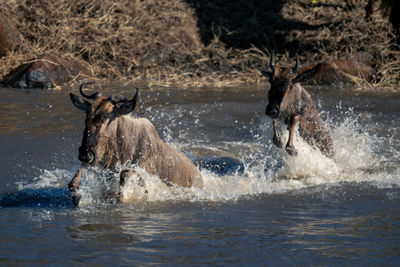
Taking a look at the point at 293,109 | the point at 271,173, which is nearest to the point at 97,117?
the point at 271,173

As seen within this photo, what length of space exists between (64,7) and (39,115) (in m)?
5.72

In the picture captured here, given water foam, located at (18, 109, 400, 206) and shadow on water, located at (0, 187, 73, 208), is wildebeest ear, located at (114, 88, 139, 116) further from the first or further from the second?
shadow on water, located at (0, 187, 73, 208)

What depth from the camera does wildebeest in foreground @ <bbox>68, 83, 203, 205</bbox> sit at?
21.5ft

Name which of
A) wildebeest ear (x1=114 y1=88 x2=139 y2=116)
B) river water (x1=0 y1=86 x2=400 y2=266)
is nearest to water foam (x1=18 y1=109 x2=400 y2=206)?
river water (x1=0 y1=86 x2=400 y2=266)

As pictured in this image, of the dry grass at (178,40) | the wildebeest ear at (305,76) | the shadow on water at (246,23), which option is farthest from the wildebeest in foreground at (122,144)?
the shadow on water at (246,23)

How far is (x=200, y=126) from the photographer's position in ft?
36.2

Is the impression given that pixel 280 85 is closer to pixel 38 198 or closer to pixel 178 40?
pixel 38 198

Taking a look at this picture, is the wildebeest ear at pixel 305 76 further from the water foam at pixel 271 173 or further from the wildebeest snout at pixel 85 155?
the wildebeest snout at pixel 85 155

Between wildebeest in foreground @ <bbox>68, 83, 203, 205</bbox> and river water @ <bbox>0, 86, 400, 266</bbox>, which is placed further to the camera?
wildebeest in foreground @ <bbox>68, 83, 203, 205</bbox>

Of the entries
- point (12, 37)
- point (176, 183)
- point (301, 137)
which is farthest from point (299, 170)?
point (12, 37)

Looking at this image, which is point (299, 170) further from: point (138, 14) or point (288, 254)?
point (138, 14)

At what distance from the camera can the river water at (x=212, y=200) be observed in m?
5.38

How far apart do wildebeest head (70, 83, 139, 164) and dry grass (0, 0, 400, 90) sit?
7.25m

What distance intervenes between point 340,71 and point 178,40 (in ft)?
13.1
